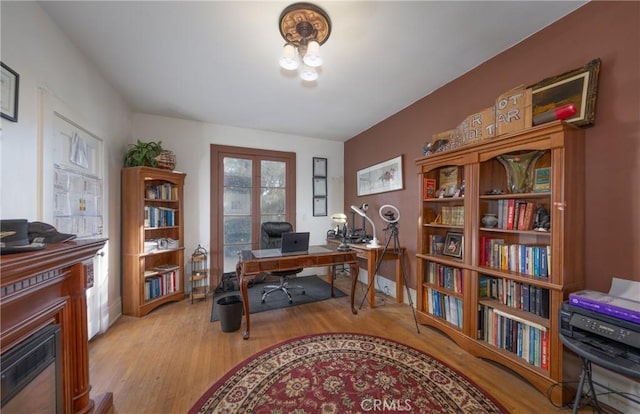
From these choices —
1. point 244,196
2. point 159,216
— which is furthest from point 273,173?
point 159,216

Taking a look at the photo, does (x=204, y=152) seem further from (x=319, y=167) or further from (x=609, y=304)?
(x=609, y=304)

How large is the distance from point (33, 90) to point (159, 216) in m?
1.82

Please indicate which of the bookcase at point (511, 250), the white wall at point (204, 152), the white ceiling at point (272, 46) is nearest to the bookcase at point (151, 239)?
the white wall at point (204, 152)

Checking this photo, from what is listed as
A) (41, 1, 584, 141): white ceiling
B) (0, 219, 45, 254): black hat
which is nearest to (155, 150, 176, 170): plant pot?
(41, 1, 584, 141): white ceiling

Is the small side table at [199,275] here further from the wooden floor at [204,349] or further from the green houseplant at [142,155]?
the green houseplant at [142,155]

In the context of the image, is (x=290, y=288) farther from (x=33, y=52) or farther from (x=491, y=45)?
(x=491, y=45)

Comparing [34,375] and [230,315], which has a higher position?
[34,375]

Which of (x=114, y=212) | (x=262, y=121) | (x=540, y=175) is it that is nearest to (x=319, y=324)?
(x=540, y=175)

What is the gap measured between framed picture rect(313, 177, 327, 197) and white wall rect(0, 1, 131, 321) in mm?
3059

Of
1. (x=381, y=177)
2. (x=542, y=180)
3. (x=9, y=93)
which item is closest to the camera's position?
(x=9, y=93)

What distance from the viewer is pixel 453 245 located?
7.97 ft

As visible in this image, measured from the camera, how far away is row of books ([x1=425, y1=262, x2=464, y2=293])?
230 centimetres

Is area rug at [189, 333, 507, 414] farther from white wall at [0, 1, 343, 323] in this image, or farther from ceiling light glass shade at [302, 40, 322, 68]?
ceiling light glass shade at [302, 40, 322, 68]

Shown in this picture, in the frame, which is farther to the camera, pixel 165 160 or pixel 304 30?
pixel 165 160
